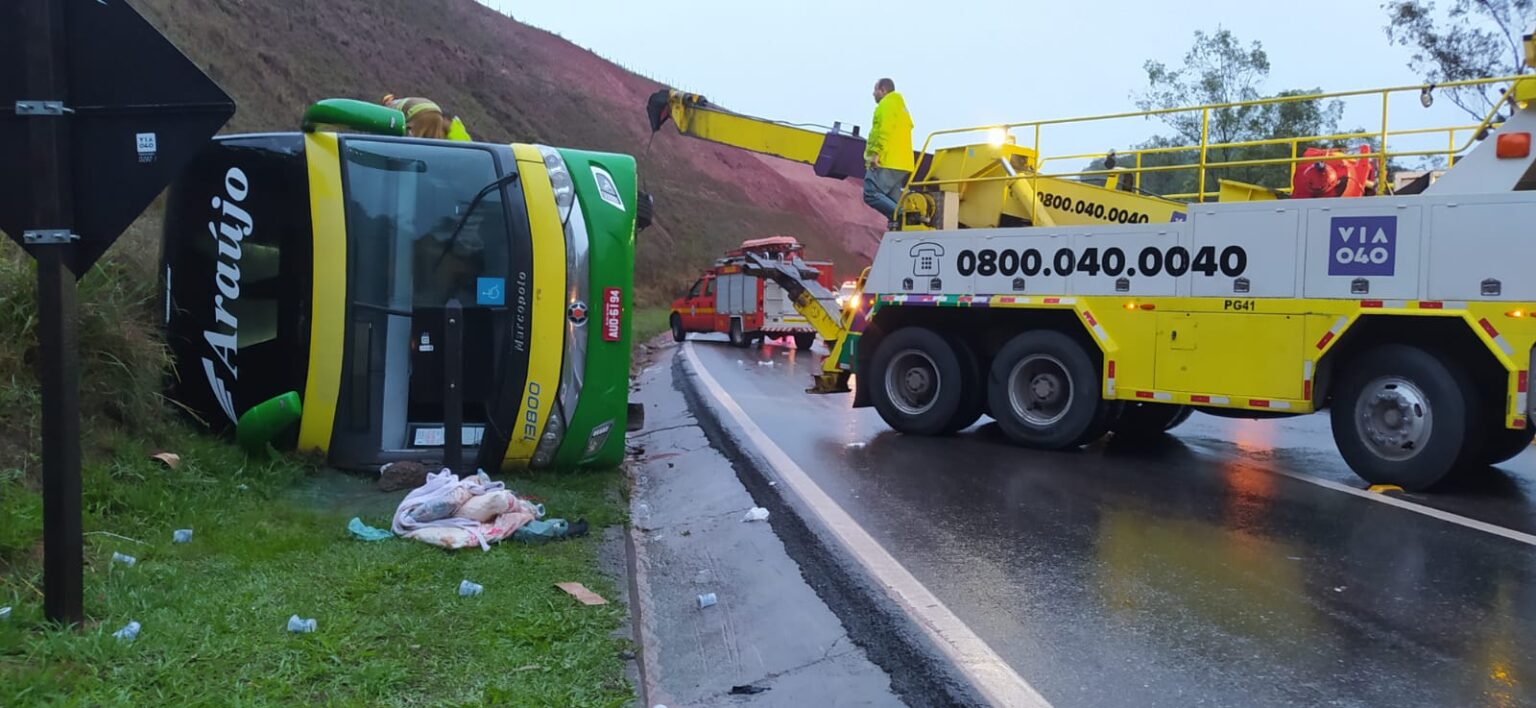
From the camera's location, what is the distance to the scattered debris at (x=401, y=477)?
20.8ft

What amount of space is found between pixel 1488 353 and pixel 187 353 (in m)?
8.23

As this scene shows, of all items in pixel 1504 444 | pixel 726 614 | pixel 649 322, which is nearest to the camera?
pixel 726 614

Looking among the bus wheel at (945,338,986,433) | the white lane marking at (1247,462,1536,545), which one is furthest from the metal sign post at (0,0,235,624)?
the bus wheel at (945,338,986,433)

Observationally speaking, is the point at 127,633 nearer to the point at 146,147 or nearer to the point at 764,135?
the point at 146,147

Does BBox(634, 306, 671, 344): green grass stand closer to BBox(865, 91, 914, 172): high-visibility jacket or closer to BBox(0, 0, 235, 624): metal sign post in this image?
BBox(865, 91, 914, 172): high-visibility jacket

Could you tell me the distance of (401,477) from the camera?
636 centimetres

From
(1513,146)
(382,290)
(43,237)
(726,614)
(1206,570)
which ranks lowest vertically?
(726,614)

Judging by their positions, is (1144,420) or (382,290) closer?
(382,290)

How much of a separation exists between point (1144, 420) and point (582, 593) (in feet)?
23.0

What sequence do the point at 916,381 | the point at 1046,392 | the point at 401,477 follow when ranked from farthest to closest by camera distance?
the point at 916,381
the point at 1046,392
the point at 401,477

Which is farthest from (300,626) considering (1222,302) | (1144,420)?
(1144,420)

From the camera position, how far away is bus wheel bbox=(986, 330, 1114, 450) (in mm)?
9070

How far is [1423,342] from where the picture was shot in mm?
7582

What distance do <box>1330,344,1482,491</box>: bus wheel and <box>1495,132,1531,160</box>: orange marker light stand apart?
1428mm
